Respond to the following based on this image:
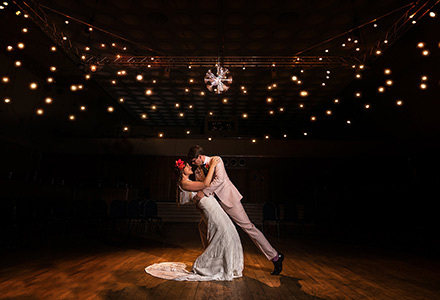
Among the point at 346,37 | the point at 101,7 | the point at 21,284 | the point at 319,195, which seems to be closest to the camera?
the point at 21,284

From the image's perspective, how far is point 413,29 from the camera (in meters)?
6.80

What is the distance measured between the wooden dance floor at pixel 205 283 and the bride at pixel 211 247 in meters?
0.12

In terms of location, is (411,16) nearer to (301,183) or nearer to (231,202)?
(231,202)

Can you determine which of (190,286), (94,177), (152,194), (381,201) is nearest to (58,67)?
(94,177)

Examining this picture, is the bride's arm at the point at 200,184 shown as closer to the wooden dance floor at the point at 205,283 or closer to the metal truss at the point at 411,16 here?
the wooden dance floor at the point at 205,283

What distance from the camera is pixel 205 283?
247 cm

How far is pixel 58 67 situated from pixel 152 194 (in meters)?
7.04

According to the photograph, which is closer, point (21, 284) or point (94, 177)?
point (21, 284)

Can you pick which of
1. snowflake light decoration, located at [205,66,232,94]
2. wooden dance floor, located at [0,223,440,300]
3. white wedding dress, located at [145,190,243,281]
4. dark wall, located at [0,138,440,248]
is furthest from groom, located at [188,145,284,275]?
dark wall, located at [0,138,440,248]

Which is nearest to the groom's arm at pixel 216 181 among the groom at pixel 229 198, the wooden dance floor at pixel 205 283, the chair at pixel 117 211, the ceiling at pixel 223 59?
the groom at pixel 229 198

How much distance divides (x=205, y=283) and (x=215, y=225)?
1.86 ft

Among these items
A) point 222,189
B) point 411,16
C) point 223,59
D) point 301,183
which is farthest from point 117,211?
point 301,183

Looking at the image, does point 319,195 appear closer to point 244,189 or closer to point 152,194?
point 244,189

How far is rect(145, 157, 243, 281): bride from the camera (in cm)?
265
